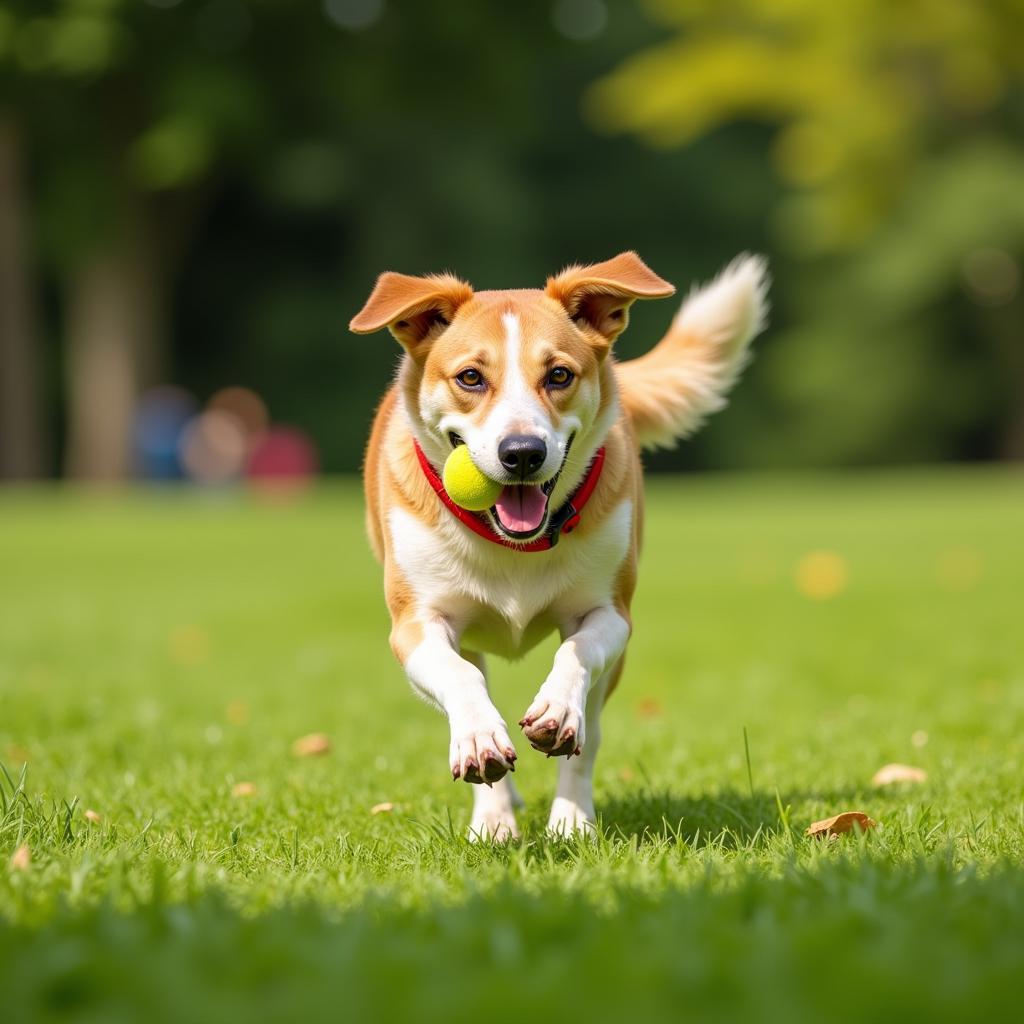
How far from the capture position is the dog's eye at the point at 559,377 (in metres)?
4.09

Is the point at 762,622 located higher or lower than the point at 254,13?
lower

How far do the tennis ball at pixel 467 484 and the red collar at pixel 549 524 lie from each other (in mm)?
65

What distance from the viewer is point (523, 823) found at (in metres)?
4.50

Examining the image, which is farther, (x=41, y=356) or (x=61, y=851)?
(x=41, y=356)

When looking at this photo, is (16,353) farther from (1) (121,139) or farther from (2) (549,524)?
(2) (549,524)

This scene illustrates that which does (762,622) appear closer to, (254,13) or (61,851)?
(61,851)

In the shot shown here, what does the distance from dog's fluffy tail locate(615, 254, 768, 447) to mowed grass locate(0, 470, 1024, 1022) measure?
122 cm

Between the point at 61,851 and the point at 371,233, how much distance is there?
112 feet

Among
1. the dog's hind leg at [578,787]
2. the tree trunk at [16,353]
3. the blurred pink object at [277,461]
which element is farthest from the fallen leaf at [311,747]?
the blurred pink object at [277,461]

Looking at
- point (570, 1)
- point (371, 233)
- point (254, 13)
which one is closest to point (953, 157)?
point (570, 1)

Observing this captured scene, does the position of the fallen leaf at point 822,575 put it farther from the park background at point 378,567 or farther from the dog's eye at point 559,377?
the dog's eye at point 559,377

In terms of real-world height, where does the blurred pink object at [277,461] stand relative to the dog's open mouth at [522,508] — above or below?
below

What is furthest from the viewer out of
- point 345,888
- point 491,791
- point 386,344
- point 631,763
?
point 386,344

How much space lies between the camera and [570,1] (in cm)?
2919
